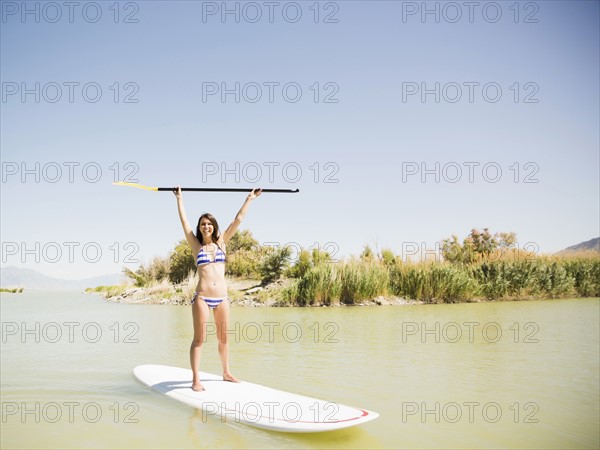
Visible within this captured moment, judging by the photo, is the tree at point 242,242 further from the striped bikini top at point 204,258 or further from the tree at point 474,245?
the striped bikini top at point 204,258

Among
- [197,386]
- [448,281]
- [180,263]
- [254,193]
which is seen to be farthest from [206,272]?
[180,263]

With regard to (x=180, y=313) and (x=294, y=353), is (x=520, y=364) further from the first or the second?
(x=180, y=313)

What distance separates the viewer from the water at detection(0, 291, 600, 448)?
3.79 meters

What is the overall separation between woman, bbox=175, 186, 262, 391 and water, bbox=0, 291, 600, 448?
1.99 ft

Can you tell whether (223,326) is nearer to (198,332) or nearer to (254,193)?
(198,332)

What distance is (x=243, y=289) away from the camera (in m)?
17.4

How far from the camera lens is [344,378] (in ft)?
18.2

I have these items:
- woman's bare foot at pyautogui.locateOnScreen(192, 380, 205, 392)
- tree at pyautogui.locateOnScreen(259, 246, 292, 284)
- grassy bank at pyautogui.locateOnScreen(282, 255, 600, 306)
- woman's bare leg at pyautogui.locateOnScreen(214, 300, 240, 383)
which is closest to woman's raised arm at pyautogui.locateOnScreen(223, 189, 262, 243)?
woman's bare leg at pyautogui.locateOnScreen(214, 300, 240, 383)

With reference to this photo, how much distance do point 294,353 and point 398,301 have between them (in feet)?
26.4

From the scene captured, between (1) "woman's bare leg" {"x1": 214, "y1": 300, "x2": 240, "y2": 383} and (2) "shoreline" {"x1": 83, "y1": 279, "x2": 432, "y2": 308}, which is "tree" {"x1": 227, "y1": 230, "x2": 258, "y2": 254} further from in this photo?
(1) "woman's bare leg" {"x1": 214, "y1": 300, "x2": 240, "y2": 383}

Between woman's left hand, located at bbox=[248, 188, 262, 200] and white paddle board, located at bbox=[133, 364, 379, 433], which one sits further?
woman's left hand, located at bbox=[248, 188, 262, 200]

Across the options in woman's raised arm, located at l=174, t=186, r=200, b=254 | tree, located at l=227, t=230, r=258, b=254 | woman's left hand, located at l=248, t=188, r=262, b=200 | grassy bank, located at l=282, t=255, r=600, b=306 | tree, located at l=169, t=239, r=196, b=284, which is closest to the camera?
woman's raised arm, located at l=174, t=186, r=200, b=254

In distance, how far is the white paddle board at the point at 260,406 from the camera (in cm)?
364

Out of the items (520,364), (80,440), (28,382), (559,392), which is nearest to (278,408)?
(80,440)
